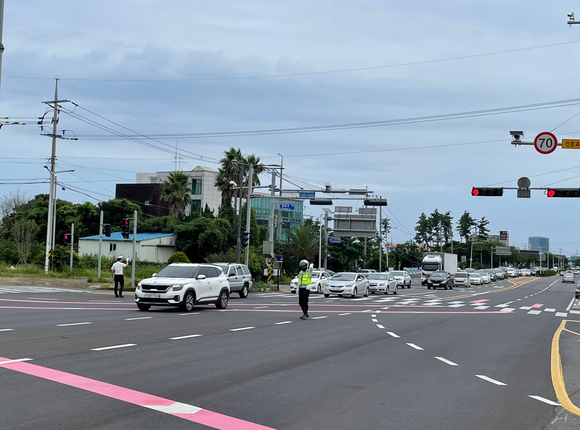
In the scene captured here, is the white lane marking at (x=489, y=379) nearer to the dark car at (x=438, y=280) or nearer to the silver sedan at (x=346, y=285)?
the silver sedan at (x=346, y=285)

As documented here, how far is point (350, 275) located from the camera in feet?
124

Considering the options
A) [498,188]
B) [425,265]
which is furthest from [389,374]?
[425,265]

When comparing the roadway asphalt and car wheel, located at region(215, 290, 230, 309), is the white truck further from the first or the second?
the roadway asphalt

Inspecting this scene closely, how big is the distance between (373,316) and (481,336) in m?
6.30

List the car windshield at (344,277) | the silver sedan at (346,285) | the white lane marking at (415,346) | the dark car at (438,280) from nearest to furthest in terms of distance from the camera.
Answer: the white lane marking at (415,346), the silver sedan at (346,285), the car windshield at (344,277), the dark car at (438,280)

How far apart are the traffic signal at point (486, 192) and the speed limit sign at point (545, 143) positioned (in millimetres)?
9933

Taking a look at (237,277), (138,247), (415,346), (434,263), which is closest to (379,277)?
(237,277)

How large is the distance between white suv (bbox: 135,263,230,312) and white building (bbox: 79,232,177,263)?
4275cm

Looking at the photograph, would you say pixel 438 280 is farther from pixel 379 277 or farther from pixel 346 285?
pixel 346 285

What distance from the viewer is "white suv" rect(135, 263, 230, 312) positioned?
21.3 metres

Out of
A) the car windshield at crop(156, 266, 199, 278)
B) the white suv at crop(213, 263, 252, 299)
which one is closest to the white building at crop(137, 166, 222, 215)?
the white suv at crop(213, 263, 252, 299)

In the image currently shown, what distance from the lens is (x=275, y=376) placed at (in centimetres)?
991

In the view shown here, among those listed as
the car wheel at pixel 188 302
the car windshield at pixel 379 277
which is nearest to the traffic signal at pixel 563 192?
the car windshield at pixel 379 277

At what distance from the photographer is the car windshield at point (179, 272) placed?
73.0ft
